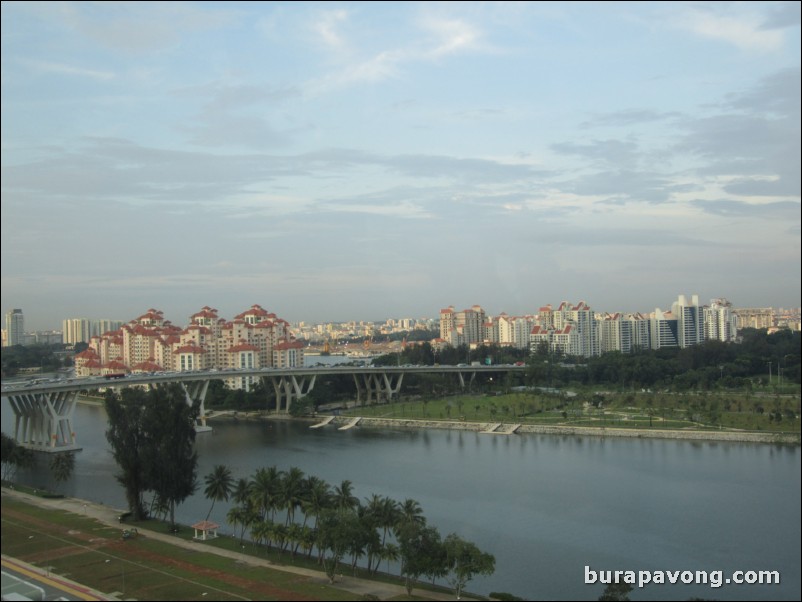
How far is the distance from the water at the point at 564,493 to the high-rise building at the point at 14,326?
1705 mm

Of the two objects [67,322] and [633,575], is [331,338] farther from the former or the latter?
[633,575]

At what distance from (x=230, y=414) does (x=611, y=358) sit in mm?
6472

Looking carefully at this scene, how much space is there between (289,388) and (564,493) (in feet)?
25.5

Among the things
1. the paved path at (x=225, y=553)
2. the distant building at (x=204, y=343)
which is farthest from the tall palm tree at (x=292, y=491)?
the distant building at (x=204, y=343)

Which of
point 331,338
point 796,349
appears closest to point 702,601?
point 796,349

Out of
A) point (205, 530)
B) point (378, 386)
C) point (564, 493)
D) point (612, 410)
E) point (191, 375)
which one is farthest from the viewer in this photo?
point (378, 386)

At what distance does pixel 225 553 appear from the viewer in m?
4.28

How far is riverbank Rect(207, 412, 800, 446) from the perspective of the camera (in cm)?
696

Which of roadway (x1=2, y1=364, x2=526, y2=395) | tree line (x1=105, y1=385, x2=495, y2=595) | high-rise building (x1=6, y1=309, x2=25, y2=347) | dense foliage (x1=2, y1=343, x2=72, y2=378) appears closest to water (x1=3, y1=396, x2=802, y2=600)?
tree line (x1=105, y1=385, x2=495, y2=595)

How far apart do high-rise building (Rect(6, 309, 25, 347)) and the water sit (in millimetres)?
1705

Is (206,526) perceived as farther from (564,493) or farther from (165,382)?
(165,382)

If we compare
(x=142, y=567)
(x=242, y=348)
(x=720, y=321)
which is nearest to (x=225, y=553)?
(x=142, y=567)

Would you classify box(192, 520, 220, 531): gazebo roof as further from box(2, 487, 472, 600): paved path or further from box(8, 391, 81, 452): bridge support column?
box(8, 391, 81, 452): bridge support column

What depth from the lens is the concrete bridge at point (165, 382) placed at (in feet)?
28.6
